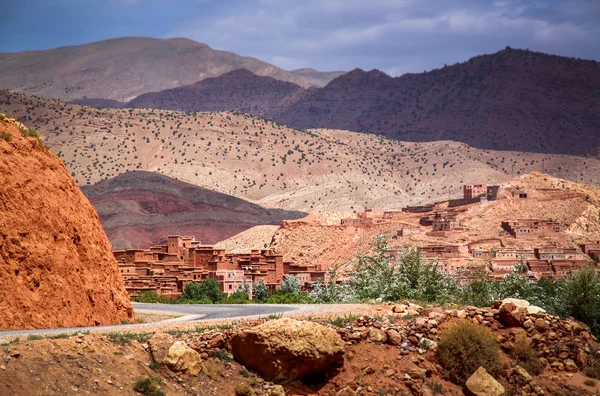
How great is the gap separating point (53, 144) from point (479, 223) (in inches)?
2649

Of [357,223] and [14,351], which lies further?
[357,223]

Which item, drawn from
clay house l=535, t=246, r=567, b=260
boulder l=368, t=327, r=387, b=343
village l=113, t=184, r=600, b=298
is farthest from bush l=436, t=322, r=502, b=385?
clay house l=535, t=246, r=567, b=260

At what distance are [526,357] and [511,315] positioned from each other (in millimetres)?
983

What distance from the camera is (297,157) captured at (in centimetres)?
13512

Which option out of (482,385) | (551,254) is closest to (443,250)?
(551,254)

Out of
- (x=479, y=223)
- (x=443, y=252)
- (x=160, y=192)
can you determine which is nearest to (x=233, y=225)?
(x=160, y=192)

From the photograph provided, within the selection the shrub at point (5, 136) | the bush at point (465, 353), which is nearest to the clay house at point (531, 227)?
the bush at point (465, 353)

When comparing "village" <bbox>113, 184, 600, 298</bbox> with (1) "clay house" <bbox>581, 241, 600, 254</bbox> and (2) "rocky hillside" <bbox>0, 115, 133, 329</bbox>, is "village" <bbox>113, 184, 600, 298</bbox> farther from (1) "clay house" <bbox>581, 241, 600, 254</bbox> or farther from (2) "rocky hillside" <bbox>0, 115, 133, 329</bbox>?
(2) "rocky hillside" <bbox>0, 115, 133, 329</bbox>

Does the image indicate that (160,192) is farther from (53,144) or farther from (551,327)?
(551,327)

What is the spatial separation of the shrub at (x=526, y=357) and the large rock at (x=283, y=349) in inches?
138

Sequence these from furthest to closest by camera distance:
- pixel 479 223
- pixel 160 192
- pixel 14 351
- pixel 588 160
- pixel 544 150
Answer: pixel 544 150 < pixel 588 160 < pixel 160 192 < pixel 479 223 < pixel 14 351

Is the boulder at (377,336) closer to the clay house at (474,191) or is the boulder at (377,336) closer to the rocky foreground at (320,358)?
the rocky foreground at (320,358)

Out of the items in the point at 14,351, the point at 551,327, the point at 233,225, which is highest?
the point at 14,351

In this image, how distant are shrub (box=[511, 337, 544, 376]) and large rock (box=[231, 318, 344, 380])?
3.50 m
